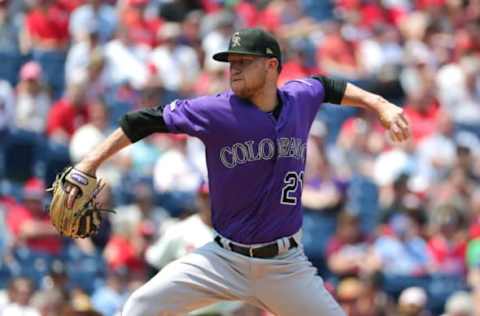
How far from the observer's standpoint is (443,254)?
12.8 m

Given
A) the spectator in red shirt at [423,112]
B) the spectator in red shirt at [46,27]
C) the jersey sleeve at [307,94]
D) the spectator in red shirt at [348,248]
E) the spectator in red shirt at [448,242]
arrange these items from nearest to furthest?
1. the jersey sleeve at [307,94]
2. the spectator in red shirt at [348,248]
3. the spectator in red shirt at [448,242]
4. the spectator in red shirt at [423,112]
5. the spectator in red shirt at [46,27]

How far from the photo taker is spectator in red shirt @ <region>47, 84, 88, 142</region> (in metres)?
13.5

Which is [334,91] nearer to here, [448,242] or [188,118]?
[188,118]

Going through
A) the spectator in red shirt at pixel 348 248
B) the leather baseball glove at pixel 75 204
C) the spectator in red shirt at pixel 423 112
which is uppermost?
the leather baseball glove at pixel 75 204

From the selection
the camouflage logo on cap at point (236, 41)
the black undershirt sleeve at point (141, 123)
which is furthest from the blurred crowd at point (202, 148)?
the camouflage logo on cap at point (236, 41)

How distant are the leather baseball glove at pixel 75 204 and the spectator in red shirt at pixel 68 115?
20.0 feet

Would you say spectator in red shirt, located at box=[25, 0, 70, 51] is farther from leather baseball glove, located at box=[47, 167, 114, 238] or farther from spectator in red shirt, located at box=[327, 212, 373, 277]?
leather baseball glove, located at box=[47, 167, 114, 238]

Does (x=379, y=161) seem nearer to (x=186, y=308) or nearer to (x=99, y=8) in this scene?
(x=99, y=8)

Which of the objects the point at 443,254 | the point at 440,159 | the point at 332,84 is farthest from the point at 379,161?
the point at 332,84

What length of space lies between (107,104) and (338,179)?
2.33 m

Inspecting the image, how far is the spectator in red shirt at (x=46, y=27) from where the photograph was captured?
14758mm

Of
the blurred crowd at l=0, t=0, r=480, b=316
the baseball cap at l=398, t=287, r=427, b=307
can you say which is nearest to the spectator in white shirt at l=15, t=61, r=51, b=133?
the blurred crowd at l=0, t=0, r=480, b=316

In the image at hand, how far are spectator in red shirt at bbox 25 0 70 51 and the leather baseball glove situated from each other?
7.44 meters

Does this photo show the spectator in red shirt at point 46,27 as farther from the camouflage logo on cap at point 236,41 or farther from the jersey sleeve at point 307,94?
the camouflage logo on cap at point 236,41
